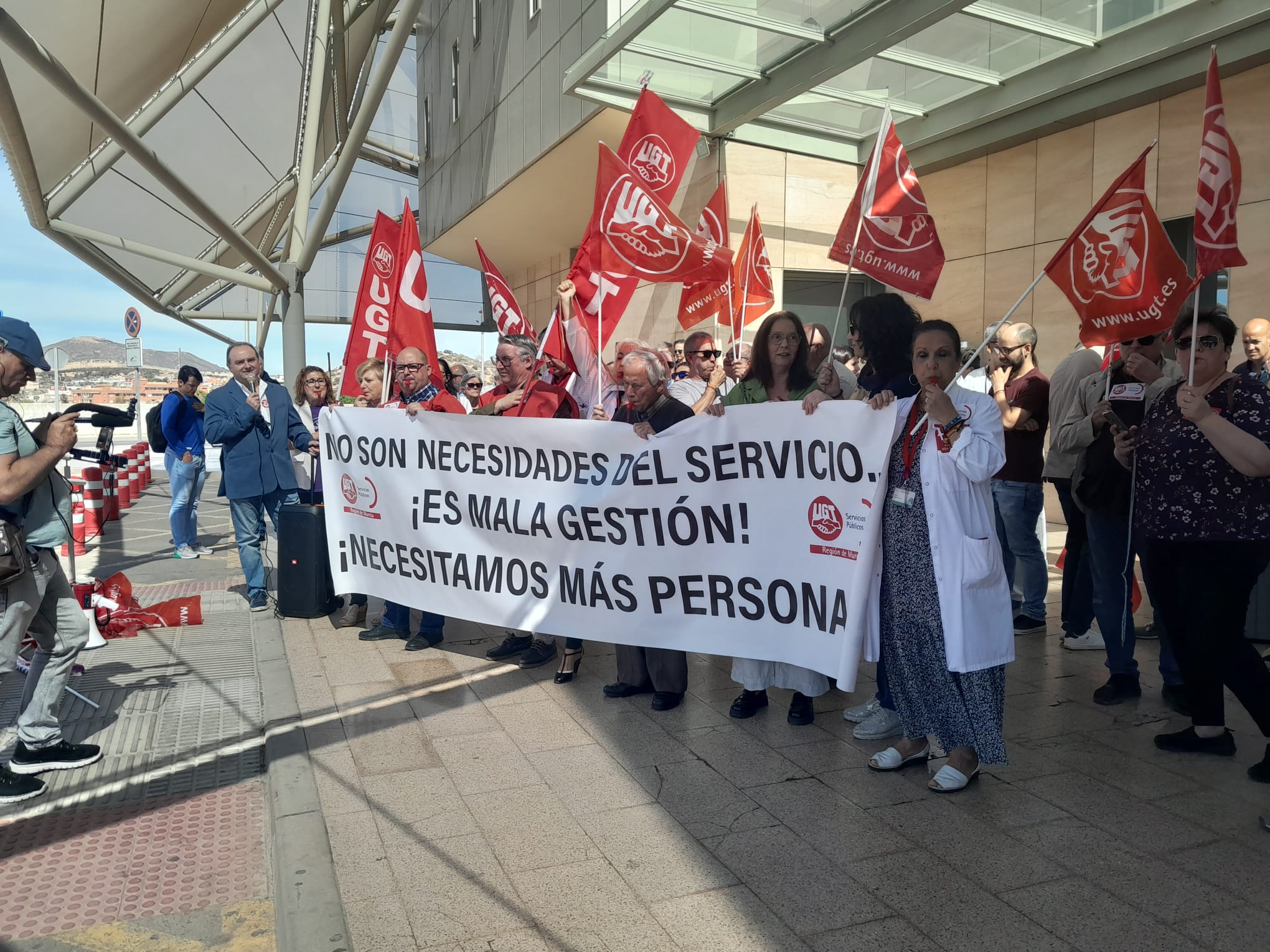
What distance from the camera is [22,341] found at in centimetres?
386

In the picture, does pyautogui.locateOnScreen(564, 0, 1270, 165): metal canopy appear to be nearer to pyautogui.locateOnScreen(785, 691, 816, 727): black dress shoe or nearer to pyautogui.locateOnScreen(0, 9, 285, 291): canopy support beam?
pyautogui.locateOnScreen(0, 9, 285, 291): canopy support beam

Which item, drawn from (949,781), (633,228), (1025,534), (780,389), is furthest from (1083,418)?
(633,228)

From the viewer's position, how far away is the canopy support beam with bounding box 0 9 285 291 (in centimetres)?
739

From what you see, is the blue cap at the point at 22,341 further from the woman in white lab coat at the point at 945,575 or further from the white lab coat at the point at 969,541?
the white lab coat at the point at 969,541

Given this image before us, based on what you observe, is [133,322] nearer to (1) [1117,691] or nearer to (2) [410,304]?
(2) [410,304]

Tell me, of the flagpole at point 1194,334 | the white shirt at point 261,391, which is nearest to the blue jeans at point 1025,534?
the flagpole at point 1194,334

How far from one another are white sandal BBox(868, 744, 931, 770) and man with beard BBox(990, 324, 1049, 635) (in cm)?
257

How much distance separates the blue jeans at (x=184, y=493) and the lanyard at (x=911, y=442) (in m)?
8.45

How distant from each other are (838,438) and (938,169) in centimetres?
981

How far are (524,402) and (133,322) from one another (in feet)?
60.6

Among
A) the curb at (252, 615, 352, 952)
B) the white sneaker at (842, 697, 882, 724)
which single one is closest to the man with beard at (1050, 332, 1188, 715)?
the white sneaker at (842, 697, 882, 724)

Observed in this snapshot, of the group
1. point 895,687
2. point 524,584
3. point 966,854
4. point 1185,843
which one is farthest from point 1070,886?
point 524,584

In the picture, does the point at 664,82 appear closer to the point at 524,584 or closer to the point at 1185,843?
the point at 524,584

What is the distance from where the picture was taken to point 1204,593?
3969mm
